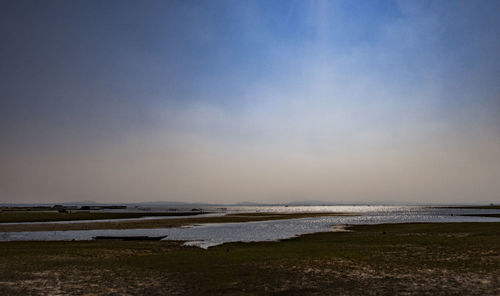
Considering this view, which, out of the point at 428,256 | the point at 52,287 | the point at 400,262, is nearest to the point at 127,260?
the point at 52,287

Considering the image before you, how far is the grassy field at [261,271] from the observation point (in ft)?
55.4

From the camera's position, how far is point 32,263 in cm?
2498

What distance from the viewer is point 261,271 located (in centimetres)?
2102

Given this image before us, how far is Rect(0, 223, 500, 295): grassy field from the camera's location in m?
16.9

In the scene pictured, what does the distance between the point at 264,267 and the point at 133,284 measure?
26.6ft

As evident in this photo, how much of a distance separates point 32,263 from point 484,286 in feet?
92.3

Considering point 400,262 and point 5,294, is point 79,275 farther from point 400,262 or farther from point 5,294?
point 400,262

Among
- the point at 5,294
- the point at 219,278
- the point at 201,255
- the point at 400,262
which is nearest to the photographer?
the point at 5,294

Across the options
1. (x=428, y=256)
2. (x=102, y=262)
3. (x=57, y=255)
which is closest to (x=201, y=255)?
(x=102, y=262)

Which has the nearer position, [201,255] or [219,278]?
[219,278]

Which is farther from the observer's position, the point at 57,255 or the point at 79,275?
the point at 57,255

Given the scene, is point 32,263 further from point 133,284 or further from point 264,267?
point 264,267

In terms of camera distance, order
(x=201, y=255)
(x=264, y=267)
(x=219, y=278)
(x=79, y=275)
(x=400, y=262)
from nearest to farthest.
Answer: (x=219, y=278)
(x=79, y=275)
(x=264, y=267)
(x=400, y=262)
(x=201, y=255)

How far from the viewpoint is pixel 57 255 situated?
94.3 feet
